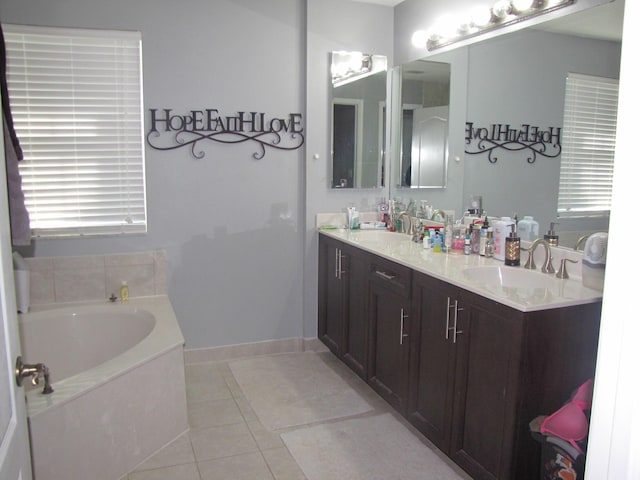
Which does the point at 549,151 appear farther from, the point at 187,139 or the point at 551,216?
the point at 187,139

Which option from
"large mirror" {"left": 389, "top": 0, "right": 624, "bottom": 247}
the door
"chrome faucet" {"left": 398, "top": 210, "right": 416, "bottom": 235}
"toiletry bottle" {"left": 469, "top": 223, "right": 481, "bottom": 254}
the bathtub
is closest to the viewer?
the door

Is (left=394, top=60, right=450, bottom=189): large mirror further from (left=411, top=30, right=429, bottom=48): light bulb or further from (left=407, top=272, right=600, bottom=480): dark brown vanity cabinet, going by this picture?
(left=407, top=272, right=600, bottom=480): dark brown vanity cabinet

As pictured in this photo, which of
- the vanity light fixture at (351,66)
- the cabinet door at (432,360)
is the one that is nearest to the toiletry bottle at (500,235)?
the cabinet door at (432,360)

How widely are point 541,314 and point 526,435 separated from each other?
454 millimetres

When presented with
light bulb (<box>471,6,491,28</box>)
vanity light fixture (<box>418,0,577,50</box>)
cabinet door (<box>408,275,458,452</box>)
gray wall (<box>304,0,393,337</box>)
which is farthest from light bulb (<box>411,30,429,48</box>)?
cabinet door (<box>408,275,458,452</box>)

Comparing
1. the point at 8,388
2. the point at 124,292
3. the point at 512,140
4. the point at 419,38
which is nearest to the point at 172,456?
the point at 124,292

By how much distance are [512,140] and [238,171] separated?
5.72 ft

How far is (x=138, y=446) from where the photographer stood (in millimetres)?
2477

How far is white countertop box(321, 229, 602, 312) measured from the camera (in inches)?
77.0

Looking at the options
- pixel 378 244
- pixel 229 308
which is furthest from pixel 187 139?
pixel 378 244

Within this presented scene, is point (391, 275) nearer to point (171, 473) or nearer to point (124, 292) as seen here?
point (171, 473)

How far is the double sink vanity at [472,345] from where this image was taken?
1.94 m

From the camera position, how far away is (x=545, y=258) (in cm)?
245

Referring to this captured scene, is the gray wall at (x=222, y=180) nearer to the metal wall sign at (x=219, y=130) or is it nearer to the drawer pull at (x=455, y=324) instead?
the metal wall sign at (x=219, y=130)
